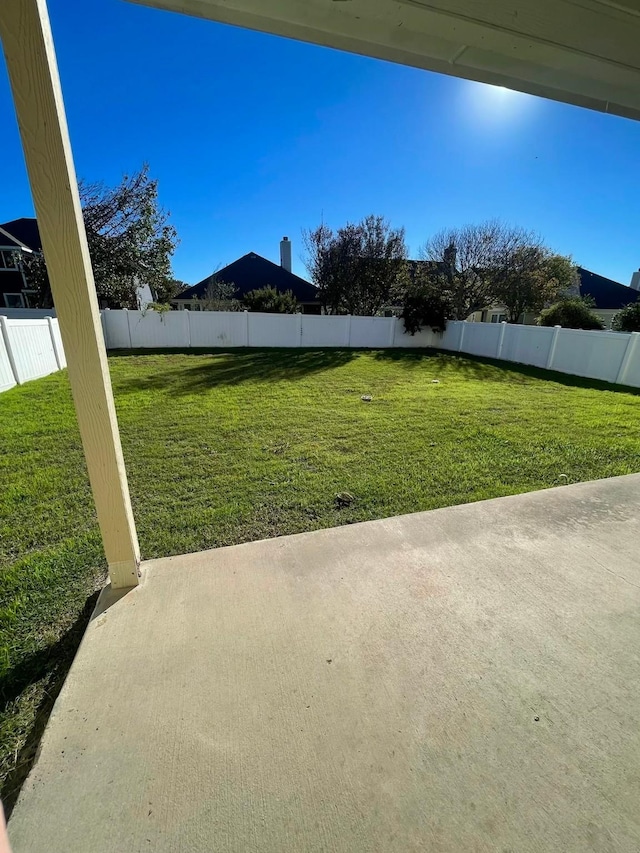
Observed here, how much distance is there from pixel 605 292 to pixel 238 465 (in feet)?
104

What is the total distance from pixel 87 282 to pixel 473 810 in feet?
7.53

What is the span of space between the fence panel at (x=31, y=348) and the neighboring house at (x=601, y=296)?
2304 cm

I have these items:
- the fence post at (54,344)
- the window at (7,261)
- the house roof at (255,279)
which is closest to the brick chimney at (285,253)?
the house roof at (255,279)

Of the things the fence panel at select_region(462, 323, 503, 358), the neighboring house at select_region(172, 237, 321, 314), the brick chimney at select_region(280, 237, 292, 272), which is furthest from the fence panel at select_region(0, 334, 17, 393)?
the brick chimney at select_region(280, 237, 292, 272)

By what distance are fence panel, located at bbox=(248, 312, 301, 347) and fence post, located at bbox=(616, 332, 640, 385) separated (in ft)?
34.6

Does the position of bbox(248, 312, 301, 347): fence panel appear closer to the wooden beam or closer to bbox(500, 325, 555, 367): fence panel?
bbox(500, 325, 555, 367): fence panel

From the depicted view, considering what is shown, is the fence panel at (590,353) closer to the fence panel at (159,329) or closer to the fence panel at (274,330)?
the fence panel at (274,330)

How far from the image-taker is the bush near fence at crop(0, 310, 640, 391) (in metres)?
7.96

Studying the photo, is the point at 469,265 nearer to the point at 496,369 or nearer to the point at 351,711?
the point at 496,369

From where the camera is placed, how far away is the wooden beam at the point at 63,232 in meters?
1.23

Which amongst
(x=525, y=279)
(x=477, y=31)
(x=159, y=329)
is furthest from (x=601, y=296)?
(x=477, y=31)

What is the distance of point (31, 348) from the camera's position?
304 inches

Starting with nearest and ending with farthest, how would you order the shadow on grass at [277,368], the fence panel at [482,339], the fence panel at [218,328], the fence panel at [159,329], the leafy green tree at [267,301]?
the shadow on grass at [277,368] < the fence panel at [482,339] < the fence panel at [159,329] < the fence panel at [218,328] < the leafy green tree at [267,301]

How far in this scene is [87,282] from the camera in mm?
1465
